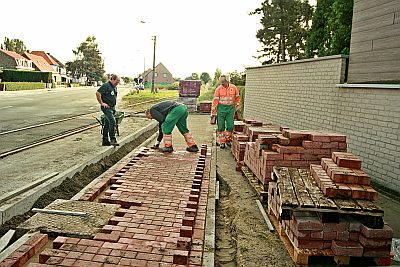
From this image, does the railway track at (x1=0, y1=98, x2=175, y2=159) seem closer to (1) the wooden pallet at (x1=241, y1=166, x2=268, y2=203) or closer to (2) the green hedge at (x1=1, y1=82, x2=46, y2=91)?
(1) the wooden pallet at (x1=241, y1=166, x2=268, y2=203)

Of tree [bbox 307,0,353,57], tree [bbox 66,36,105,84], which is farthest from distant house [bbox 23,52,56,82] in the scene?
tree [bbox 307,0,353,57]

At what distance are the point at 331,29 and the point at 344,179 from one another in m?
11.6

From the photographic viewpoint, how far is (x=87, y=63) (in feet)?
317

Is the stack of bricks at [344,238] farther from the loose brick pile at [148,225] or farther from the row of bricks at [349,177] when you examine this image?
the loose brick pile at [148,225]

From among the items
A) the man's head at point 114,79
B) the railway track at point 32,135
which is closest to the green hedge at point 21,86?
the railway track at point 32,135

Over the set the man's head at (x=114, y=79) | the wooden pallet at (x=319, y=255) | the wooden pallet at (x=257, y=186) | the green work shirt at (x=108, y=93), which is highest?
the man's head at (x=114, y=79)

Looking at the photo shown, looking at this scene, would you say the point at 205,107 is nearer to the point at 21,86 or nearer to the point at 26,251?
the point at 26,251

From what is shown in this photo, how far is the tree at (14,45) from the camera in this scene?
97.4 meters

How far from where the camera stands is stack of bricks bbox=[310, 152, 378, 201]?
13.2ft

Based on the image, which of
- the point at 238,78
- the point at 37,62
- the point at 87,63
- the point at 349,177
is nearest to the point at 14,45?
the point at 87,63

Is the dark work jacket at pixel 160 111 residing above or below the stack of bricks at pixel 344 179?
above

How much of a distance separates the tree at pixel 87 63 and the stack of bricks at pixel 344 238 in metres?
96.6

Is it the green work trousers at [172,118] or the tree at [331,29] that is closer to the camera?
the green work trousers at [172,118]

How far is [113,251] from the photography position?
353cm
